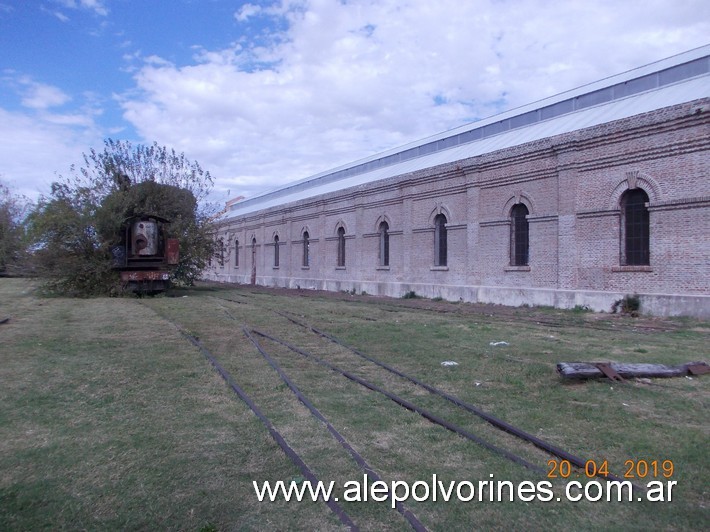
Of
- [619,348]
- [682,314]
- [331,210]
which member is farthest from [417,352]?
[331,210]

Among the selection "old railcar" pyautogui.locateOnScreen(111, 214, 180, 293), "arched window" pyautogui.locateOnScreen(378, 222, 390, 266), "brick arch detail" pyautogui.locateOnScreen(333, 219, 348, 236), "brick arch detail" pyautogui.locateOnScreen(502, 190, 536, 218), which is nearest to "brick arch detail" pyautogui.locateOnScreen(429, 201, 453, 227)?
"brick arch detail" pyautogui.locateOnScreen(502, 190, 536, 218)

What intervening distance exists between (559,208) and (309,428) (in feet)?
51.8

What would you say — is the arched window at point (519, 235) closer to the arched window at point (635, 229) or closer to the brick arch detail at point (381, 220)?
the arched window at point (635, 229)

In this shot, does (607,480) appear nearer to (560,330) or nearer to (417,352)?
(417,352)

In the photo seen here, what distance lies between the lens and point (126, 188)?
26.7 metres

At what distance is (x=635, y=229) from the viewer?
1717cm

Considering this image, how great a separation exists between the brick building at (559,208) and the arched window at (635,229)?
0.11ft

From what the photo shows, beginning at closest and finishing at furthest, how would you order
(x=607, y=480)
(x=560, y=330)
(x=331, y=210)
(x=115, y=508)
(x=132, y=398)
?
(x=115, y=508) → (x=607, y=480) → (x=132, y=398) → (x=560, y=330) → (x=331, y=210)

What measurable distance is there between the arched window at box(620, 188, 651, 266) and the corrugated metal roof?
3188 millimetres

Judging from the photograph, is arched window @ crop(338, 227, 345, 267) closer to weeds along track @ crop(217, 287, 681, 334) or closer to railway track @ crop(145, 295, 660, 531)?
weeds along track @ crop(217, 287, 681, 334)

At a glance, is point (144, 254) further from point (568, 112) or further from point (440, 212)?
point (568, 112)

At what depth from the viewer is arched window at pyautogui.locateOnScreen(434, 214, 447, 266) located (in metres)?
25.1

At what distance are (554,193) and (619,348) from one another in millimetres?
9894
